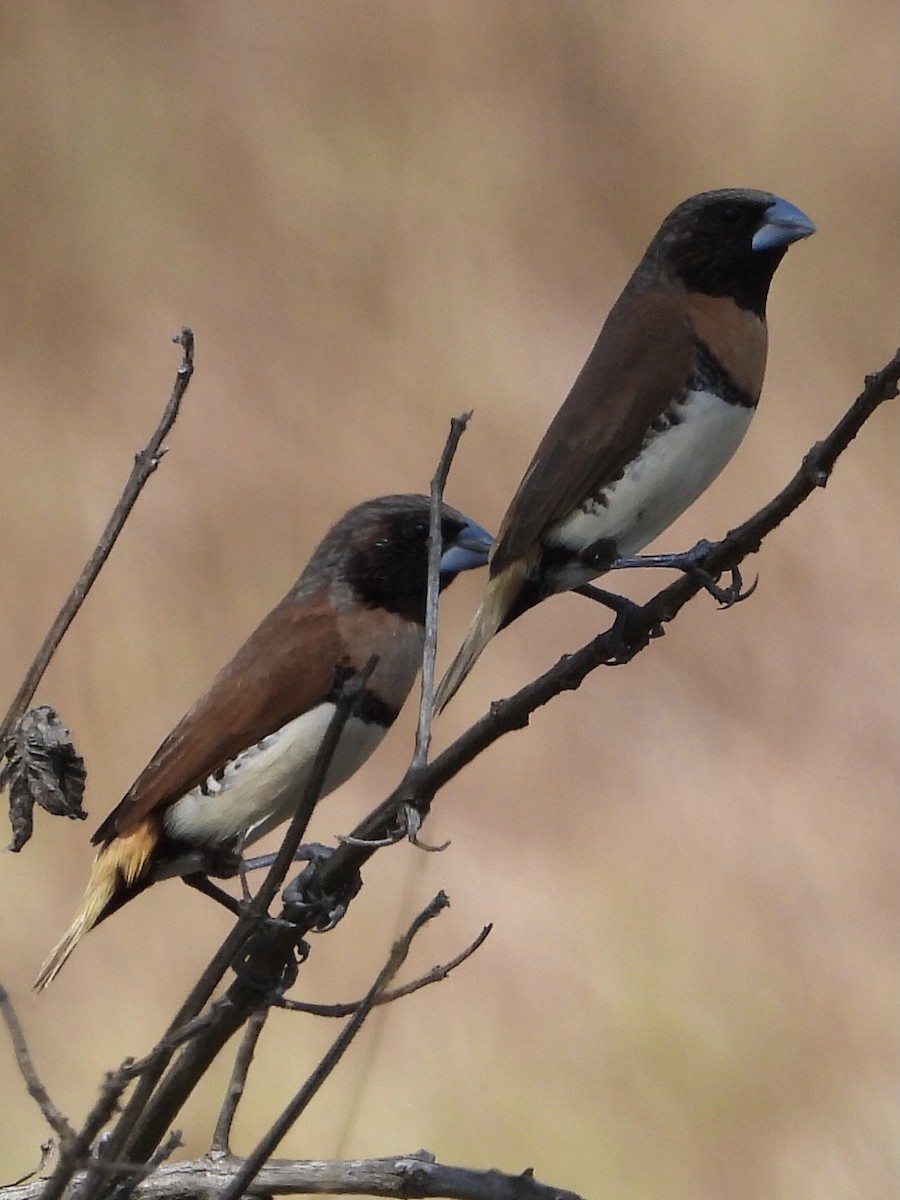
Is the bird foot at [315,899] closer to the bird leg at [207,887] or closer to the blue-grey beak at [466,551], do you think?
the bird leg at [207,887]

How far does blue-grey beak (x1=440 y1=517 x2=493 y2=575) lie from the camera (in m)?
3.21

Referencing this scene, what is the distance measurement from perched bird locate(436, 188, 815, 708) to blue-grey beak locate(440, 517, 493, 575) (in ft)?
1.12

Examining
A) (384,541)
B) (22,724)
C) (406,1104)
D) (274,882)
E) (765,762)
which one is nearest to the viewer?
(274,882)

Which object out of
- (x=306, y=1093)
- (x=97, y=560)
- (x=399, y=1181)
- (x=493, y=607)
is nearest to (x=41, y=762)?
(x=97, y=560)

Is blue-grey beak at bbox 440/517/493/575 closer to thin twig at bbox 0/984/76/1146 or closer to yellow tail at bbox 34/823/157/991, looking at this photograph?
yellow tail at bbox 34/823/157/991

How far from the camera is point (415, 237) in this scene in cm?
517

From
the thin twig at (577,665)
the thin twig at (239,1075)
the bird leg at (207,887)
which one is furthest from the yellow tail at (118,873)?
the thin twig at (577,665)

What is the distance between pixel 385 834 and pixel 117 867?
1105 millimetres

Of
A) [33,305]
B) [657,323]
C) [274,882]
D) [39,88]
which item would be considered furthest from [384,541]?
[39,88]

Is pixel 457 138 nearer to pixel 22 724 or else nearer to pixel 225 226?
pixel 225 226

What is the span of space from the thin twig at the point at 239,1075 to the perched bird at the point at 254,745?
61 cm

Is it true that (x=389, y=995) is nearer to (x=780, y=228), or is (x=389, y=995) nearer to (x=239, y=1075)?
(x=239, y=1075)

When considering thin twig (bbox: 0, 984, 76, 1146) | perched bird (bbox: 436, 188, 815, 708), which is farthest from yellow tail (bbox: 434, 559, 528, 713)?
thin twig (bbox: 0, 984, 76, 1146)

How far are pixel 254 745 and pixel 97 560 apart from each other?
1.14 m
